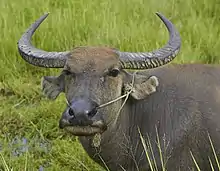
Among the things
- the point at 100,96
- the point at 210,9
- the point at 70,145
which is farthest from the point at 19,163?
the point at 210,9

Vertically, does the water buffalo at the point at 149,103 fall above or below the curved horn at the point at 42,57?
below

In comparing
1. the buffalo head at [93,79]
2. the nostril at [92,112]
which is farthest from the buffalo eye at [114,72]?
the nostril at [92,112]

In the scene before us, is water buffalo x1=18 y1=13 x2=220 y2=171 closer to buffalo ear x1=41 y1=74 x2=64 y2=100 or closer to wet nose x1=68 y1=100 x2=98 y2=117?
buffalo ear x1=41 y1=74 x2=64 y2=100

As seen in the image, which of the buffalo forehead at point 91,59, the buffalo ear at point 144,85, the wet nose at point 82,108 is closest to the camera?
the wet nose at point 82,108

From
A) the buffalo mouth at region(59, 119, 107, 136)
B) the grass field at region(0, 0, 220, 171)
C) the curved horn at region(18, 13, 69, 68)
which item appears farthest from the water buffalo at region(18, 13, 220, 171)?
the grass field at region(0, 0, 220, 171)

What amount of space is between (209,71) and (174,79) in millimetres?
282

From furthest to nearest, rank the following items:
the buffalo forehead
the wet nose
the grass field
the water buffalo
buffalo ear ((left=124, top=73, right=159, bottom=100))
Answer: the grass field
buffalo ear ((left=124, top=73, right=159, bottom=100))
the water buffalo
the buffalo forehead
the wet nose

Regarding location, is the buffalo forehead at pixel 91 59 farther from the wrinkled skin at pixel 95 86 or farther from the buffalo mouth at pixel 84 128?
the buffalo mouth at pixel 84 128

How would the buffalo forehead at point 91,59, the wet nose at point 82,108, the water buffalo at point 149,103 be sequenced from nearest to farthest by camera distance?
the wet nose at point 82,108, the buffalo forehead at point 91,59, the water buffalo at point 149,103

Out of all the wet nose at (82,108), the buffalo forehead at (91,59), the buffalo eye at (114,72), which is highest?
the buffalo forehead at (91,59)

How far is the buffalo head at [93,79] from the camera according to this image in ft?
13.2

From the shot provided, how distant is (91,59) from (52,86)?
51cm

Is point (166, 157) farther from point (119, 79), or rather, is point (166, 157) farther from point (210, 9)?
point (210, 9)

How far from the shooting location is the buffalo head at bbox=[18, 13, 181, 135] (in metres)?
4.04
